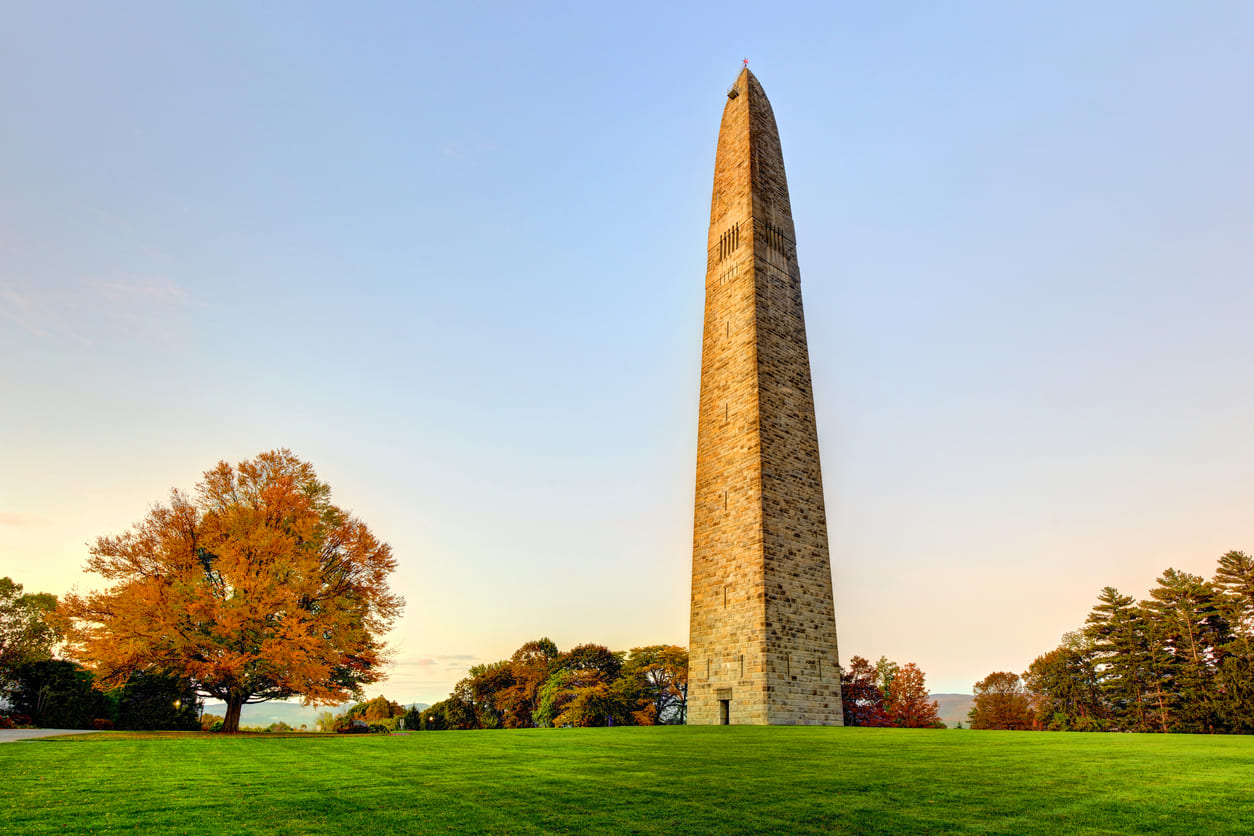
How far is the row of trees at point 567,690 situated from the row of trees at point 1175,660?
80.9 ft

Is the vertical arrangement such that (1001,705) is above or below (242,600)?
below

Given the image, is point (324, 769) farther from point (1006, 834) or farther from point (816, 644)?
point (816, 644)

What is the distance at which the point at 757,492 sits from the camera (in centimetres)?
2436

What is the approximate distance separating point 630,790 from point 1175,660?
135 ft

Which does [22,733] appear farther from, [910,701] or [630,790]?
[910,701]

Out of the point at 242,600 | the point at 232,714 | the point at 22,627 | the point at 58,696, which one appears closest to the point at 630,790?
the point at 242,600

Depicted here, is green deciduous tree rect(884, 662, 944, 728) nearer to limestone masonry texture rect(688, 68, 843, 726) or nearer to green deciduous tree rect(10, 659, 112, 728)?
limestone masonry texture rect(688, 68, 843, 726)

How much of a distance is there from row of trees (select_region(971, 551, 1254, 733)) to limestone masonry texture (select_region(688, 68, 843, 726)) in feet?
73.2

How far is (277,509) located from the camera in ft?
69.0

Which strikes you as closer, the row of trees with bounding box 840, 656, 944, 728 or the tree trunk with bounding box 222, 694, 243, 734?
the tree trunk with bounding box 222, 694, 243, 734

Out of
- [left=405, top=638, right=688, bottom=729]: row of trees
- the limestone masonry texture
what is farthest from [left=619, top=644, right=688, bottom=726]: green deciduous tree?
the limestone masonry texture

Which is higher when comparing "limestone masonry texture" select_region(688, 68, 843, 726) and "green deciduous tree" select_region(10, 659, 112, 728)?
"limestone masonry texture" select_region(688, 68, 843, 726)

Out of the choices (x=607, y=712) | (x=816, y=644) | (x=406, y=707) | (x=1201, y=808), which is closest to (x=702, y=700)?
(x=816, y=644)

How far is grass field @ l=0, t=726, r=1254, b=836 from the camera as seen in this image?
575cm
